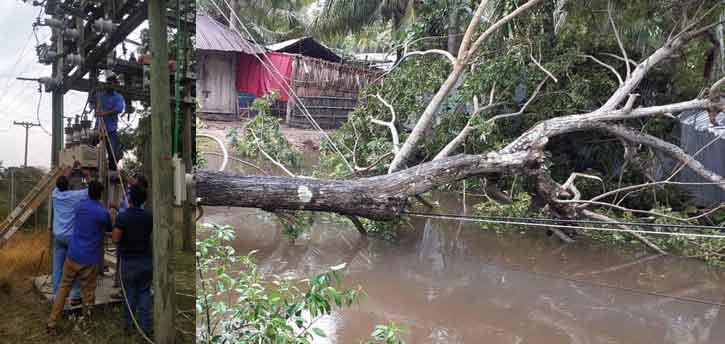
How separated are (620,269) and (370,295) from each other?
9.85ft

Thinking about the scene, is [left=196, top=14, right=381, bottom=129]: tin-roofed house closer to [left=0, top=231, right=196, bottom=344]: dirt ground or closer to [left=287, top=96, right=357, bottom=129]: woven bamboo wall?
[left=287, top=96, right=357, bottom=129]: woven bamboo wall

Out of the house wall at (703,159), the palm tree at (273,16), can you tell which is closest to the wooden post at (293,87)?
the palm tree at (273,16)

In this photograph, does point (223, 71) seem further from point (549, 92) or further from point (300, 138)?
point (549, 92)

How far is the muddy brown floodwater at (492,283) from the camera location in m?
4.06

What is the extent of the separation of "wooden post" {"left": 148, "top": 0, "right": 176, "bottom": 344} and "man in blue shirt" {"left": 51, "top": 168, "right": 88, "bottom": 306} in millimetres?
342

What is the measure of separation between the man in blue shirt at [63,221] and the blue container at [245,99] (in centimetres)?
475

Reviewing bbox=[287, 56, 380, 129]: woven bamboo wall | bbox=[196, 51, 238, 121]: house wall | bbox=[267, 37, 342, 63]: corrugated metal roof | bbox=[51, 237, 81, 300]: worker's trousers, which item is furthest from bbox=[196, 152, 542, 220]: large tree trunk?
bbox=[267, 37, 342, 63]: corrugated metal roof

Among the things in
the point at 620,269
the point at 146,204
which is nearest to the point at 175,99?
the point at 146,204

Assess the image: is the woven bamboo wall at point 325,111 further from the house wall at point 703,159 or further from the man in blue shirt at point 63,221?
the man in blue shirt at point 63,221

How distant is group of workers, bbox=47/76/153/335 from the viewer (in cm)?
133

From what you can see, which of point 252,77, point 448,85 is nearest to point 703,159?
point 448,85

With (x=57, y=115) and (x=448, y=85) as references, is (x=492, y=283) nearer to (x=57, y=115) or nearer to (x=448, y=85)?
(x=448, y=85)

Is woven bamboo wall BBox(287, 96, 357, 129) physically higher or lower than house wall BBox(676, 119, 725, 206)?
higher

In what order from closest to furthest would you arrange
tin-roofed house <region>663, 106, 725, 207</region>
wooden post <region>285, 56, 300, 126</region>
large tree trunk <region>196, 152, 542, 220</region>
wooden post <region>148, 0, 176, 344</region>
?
wooden post <region>148, 0, 176, 344</region> → large tree trunk <region>196, 152, 542, 220</region> → tin-roofed house <region>663, 106, 725, 207</region> → wooden post <region>285, 56, 300, 126</region>
